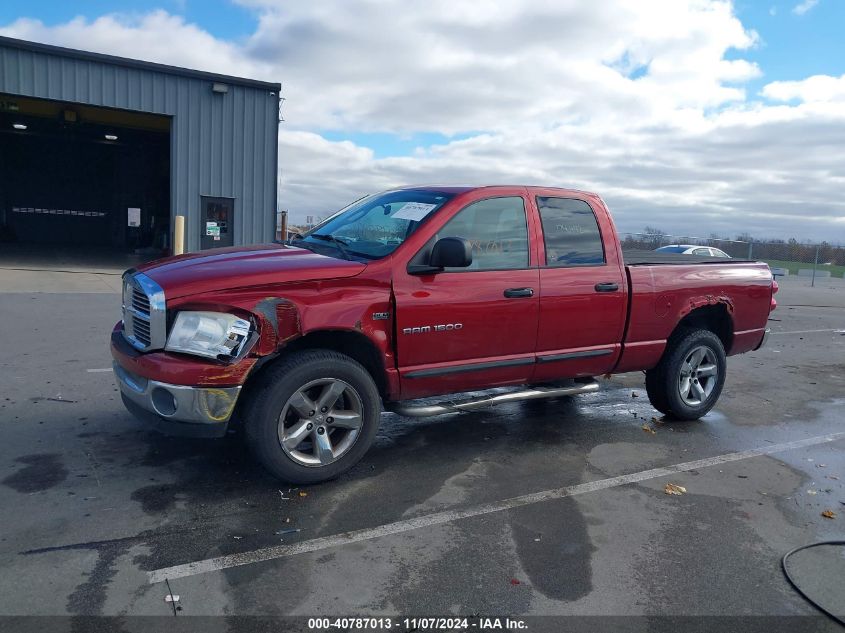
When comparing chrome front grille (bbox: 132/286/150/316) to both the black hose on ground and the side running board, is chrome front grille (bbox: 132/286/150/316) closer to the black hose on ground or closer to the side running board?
the side running board

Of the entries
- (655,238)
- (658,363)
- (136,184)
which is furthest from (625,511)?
(136,184)

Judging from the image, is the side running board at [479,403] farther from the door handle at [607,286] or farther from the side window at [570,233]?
the side window at [570,233]

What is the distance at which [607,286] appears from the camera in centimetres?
548

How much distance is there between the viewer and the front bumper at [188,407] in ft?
13.0

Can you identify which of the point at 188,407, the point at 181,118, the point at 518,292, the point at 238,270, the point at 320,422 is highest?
the point at 181,118

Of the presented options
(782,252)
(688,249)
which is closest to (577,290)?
(688,249)

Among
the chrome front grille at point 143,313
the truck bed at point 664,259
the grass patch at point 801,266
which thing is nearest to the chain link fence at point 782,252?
the grass patch at point 801,266

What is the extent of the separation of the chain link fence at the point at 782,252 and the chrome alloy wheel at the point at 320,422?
74.6ft

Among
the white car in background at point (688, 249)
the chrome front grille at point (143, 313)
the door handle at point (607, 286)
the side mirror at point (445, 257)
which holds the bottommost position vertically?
the chrome front grille at point (143, 313)

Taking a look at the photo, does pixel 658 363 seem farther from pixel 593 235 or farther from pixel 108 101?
pixel 108 101

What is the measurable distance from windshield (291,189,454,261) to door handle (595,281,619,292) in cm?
140

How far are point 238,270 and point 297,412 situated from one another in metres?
0.93

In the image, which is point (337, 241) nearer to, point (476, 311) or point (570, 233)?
point (476, 311)

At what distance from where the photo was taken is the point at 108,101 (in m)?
19.2
